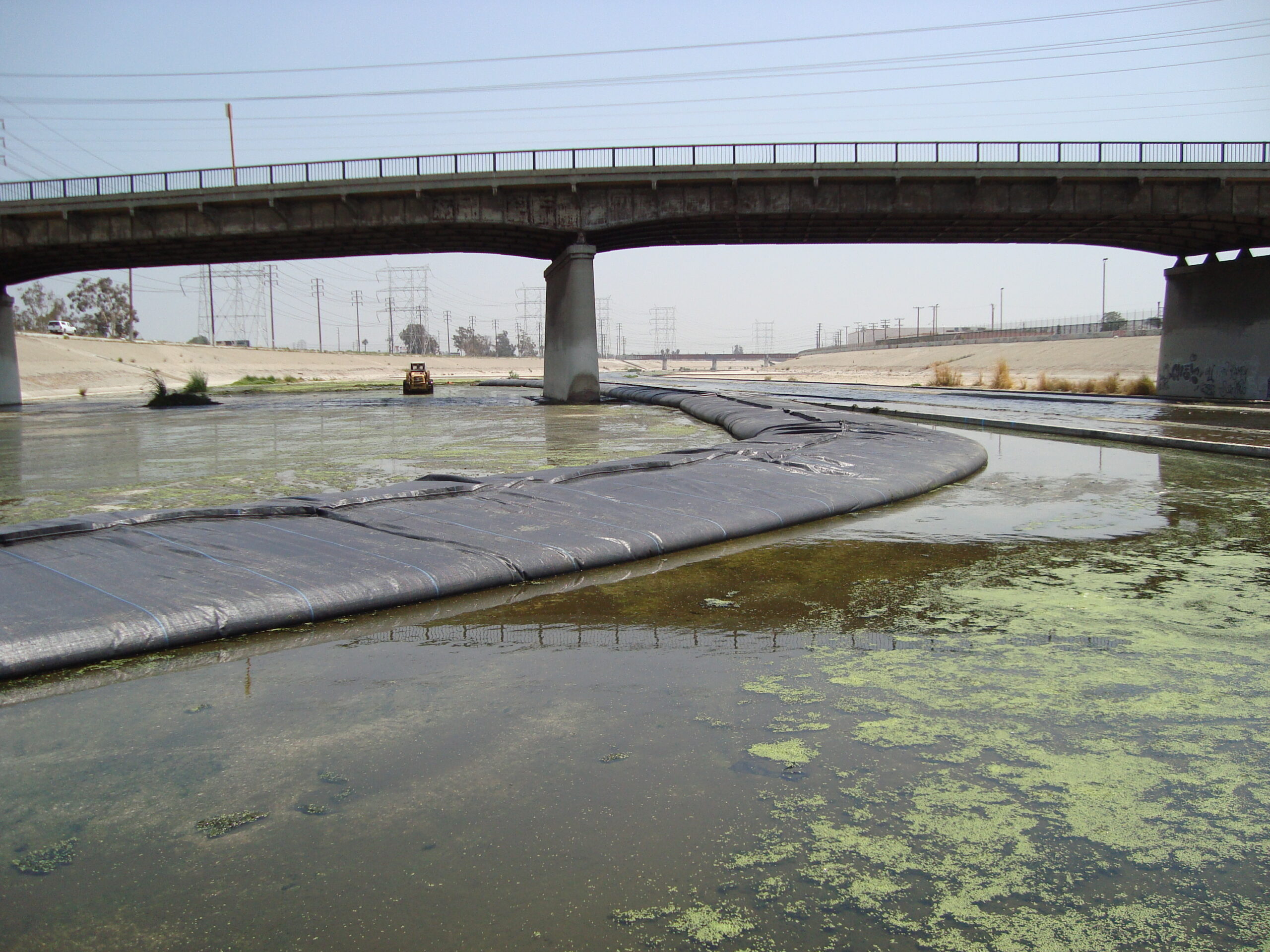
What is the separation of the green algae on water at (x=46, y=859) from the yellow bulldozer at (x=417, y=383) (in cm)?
3373

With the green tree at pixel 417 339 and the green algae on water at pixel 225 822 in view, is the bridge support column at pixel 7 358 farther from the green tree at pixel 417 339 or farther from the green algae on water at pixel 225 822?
the green tree at pixel 417 339

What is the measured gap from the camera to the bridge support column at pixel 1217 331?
93.9 ft

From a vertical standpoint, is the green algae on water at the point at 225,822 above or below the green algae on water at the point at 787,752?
above

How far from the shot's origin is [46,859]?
215 cm

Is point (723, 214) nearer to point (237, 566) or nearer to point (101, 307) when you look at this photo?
point (237, 566)

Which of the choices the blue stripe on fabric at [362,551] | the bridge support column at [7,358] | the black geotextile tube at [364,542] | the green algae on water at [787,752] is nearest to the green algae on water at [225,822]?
the green algae on water at [787,752]

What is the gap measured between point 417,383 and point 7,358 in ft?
53.3

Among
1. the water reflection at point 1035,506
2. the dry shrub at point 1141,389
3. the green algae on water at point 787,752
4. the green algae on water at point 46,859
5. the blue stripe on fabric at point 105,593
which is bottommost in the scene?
the green algae on water at point 787,752

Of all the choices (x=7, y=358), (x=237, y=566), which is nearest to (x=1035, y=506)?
(x=237, y=566)

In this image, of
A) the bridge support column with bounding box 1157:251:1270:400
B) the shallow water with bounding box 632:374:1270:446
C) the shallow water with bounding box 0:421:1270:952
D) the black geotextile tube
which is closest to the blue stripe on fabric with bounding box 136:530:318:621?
the black geotextile tube

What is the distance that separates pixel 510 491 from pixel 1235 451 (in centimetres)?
956

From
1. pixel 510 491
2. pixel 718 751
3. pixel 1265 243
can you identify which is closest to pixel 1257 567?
pixel 718 751

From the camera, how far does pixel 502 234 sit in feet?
102

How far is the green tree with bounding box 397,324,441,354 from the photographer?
A: 14612cm
